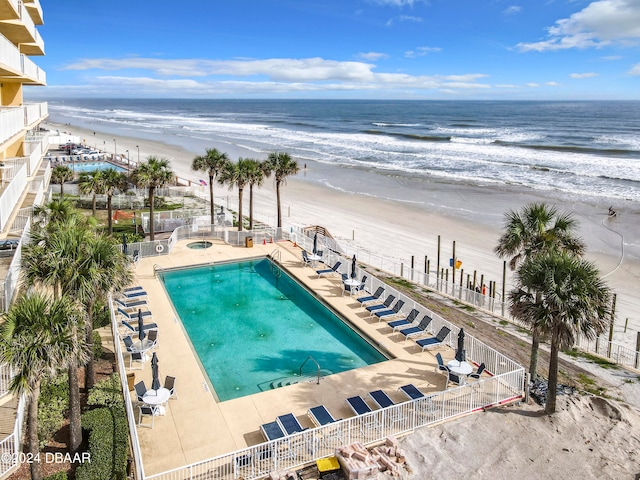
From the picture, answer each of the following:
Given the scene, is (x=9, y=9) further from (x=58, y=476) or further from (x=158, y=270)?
(x=58, y=476)

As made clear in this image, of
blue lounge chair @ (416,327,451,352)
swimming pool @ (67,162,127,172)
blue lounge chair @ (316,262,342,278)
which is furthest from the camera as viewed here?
swimming pool @ (67,162,127,172)

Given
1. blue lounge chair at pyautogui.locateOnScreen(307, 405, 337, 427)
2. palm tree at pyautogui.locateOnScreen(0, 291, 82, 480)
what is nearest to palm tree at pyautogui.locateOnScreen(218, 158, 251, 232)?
blue lounge chair at pyautogui.locateOnScreen(307, 405, 337, 427)

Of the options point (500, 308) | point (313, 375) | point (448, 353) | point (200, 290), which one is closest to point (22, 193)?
point (200, 290)

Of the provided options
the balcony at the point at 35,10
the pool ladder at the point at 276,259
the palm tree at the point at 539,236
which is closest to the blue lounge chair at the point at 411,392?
the palm tree at the point at 539,236

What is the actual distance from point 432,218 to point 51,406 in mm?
32448

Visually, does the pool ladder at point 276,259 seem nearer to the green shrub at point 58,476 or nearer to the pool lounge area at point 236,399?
the pool lounge area at point 236,399

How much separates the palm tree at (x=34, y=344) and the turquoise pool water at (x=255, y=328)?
621 centimetres

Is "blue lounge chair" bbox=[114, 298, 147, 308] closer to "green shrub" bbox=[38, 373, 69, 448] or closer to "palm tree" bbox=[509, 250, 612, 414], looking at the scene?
"green shrub" bbox=[38, 373, 69, 448]

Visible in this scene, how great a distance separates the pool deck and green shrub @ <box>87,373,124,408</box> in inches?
26.9

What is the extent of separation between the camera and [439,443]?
1278 centimetres

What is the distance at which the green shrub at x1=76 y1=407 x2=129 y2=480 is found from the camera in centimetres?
1104

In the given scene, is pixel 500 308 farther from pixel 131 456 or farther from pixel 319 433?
pixel 131 456

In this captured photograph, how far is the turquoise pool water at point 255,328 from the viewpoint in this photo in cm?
1738

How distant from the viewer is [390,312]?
20.5 meters
